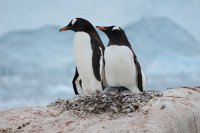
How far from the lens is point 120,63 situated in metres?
7.62

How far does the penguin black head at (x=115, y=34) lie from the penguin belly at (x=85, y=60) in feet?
3.93

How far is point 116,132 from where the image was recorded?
5.50m

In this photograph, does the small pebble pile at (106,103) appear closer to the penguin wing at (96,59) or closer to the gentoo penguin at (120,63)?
the gentoo penguin at (120,63)

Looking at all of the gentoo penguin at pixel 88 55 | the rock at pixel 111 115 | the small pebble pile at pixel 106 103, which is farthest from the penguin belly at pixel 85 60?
the small pebble pile at pixel 106 103

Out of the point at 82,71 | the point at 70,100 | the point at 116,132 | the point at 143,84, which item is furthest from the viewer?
the point at 82,71

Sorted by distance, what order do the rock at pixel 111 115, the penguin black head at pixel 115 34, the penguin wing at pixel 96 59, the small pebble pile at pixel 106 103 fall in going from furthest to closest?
the penguin wing at pixel 96 59
the penguin black head at pixel 115 34
the small pebble pile at pixel 106 103
the rock at pixel 111 115

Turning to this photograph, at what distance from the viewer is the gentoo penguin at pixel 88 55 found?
907cm

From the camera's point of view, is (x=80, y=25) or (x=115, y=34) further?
(x=80, y=25)

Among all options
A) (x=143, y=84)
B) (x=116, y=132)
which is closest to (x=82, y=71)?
(x=143, y=84)

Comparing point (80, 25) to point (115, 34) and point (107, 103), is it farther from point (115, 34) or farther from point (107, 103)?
point (107, 103)

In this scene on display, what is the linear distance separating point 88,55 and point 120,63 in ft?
5.13

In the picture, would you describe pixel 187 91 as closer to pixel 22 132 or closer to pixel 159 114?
pixel 159 114

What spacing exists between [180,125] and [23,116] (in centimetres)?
200

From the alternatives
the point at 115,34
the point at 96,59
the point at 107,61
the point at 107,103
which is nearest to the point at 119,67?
the point at 107,61
